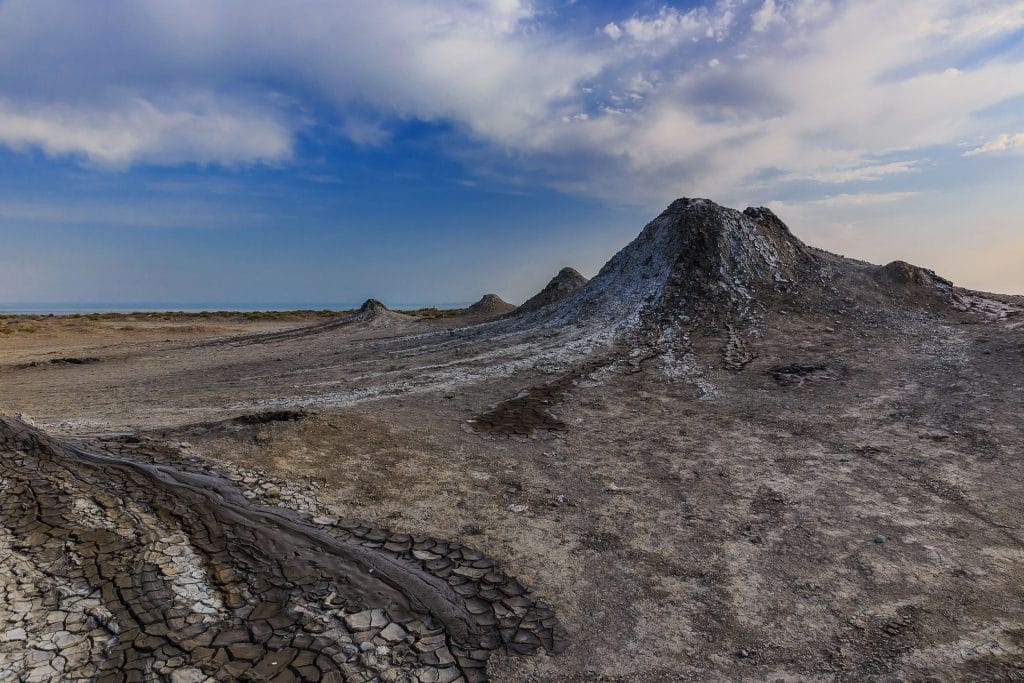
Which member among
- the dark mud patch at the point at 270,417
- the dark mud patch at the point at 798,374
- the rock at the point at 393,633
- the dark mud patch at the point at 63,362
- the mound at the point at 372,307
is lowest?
the rock at the point at 393,633

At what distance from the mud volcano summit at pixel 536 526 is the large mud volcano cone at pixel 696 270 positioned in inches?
192

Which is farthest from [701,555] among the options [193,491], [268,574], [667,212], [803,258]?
[667,212]

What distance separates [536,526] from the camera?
23.9 ft

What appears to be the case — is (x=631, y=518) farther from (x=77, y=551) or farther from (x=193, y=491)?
(x=77, y=551)

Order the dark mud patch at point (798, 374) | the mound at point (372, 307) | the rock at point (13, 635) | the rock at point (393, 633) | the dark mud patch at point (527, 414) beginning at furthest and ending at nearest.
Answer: the mound at point (372, 307) < the dark mud patch at point (798, 374) < the dark mud patch at point (527, 414) < the rock at point (393, 633) < the rock at point (13, 635)

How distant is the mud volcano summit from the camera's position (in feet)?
15.9

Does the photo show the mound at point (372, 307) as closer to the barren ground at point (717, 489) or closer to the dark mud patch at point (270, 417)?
the barren ground at point (717, 489)

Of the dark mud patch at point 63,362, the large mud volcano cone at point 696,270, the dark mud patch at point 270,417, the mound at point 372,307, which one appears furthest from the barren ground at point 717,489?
the mound at point 372,307

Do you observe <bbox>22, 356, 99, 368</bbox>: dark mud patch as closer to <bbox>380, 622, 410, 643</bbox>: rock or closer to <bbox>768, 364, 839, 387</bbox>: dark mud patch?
<bbox>380, 622, 410, 643</bbox>: rock

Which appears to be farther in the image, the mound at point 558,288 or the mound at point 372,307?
the mound at point 372,307

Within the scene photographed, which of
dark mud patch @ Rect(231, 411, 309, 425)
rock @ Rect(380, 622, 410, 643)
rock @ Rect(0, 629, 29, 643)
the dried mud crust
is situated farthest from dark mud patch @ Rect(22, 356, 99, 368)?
rock @ Rect(380, 622, 410, 643)

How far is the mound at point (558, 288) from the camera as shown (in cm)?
3678

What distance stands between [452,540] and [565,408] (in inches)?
273

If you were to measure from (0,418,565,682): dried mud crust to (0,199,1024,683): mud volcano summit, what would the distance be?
0.09 feet
